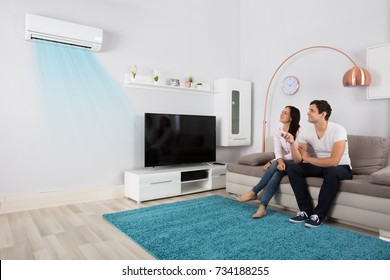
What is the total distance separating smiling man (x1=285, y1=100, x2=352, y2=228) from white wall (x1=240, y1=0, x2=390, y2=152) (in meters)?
0.89

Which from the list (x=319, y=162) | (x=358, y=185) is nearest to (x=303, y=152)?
(x=319, y=162)

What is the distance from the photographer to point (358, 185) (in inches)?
98.5

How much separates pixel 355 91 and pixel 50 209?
12.0 ft

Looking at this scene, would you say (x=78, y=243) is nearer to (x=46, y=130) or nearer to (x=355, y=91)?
(x=46, y=130)

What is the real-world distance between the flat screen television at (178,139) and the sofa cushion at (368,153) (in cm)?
182

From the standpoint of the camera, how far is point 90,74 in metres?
3.48

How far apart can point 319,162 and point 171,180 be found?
1.76 m

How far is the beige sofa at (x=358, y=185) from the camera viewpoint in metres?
2.39

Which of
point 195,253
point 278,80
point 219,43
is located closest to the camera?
point 195,253

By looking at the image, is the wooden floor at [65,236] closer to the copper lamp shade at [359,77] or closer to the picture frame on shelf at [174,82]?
the copper lamp shade at [359,77]

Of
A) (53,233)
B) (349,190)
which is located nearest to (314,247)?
(349,190)

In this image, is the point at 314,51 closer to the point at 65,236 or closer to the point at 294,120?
the point at 294,120

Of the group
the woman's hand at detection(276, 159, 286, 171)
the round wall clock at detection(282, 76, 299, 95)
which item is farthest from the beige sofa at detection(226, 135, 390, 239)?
the round wall clock at detection(282, 76, 299, 95)

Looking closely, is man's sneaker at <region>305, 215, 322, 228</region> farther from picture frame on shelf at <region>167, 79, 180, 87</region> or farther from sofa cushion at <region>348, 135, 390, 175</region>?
picture frame on shelf at <region>167, 79, 180, 87</region>
